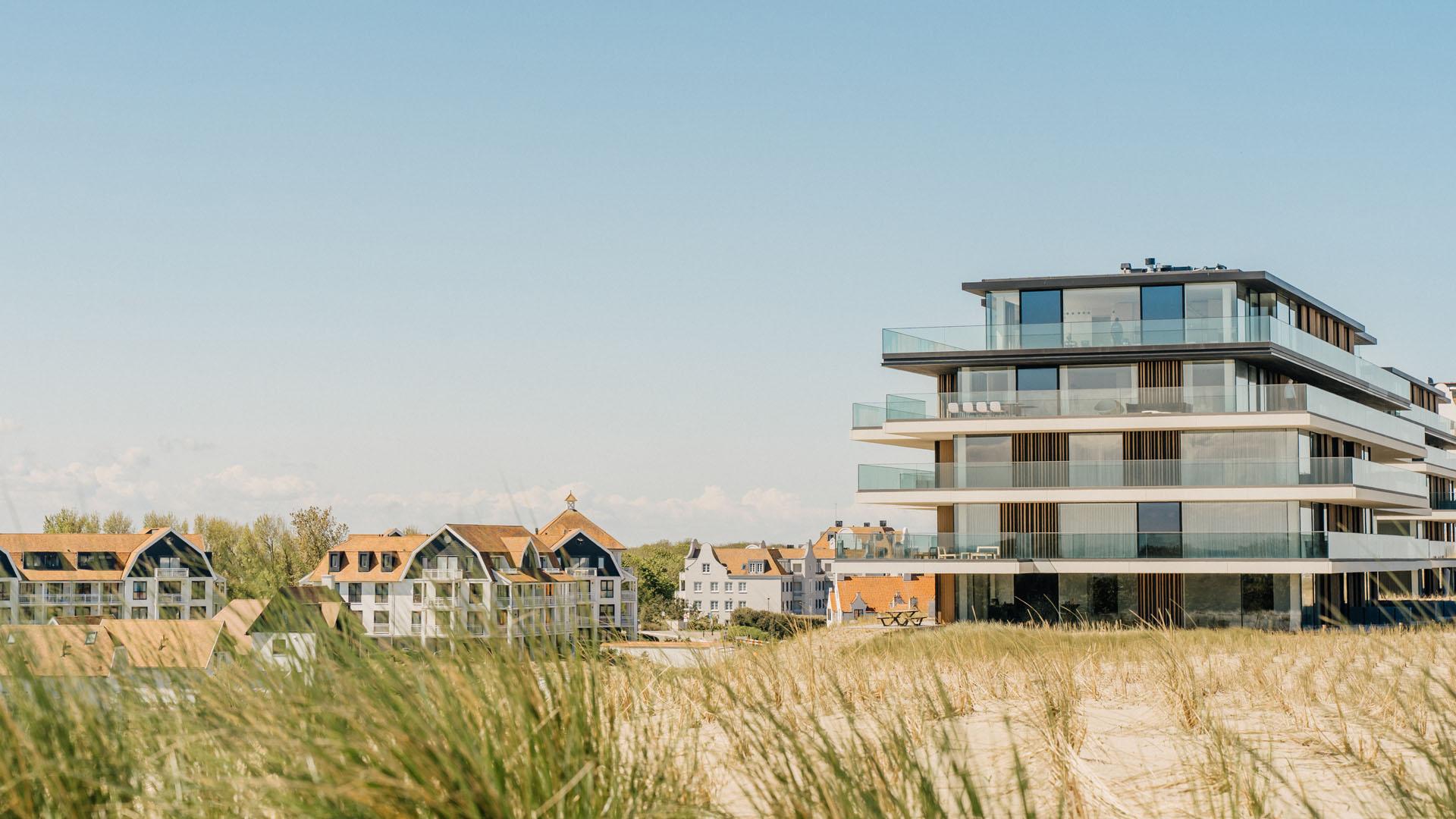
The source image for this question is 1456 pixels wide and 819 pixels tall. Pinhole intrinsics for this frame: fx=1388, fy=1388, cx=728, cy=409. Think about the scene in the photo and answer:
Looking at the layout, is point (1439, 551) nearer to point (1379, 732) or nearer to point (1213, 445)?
point (1213, 445)

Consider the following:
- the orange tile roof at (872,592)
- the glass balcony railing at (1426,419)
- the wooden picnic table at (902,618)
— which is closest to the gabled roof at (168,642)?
the wooden picnic table at (902,618)

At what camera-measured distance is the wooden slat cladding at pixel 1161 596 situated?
36.3 meters

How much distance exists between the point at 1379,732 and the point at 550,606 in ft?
14.1

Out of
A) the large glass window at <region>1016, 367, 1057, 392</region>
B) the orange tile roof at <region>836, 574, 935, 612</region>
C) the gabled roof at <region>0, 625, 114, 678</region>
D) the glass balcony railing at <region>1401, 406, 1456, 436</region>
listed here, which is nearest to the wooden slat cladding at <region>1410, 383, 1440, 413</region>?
the glass balcony railing at <region>1401, 406, 1456, 436</region>

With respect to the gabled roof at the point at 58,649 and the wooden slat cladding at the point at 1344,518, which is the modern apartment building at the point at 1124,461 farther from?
the gabled roof at the point at 58,649

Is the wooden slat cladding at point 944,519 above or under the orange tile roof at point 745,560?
above

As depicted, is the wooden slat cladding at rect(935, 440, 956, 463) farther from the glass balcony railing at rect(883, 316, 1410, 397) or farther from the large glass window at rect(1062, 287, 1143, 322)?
the large glass window at rect(1062, 287, 1143, 322)

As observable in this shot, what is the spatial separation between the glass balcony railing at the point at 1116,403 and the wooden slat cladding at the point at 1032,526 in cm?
258

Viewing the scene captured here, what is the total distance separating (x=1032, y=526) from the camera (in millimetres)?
37469

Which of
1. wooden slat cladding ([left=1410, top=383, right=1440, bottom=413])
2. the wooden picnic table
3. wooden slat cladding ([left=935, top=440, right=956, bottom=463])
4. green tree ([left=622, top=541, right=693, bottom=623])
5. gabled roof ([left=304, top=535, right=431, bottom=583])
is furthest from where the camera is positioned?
green tree ([left=622, top=541, right=693, bottom=623])

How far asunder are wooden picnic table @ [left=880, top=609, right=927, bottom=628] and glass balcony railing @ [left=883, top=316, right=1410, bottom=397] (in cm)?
723

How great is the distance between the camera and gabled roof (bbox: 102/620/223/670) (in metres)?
5.11

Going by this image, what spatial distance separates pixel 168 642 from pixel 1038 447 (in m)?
34.4

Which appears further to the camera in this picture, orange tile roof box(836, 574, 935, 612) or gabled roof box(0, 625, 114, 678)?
orange tile roof box(836, 574, 935, 612)
